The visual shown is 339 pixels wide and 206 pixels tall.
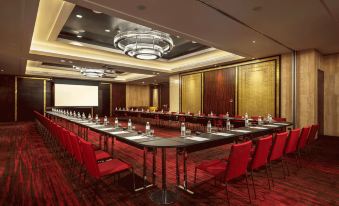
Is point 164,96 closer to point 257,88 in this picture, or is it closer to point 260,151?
point 257,88

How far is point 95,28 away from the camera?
5875 millimetres

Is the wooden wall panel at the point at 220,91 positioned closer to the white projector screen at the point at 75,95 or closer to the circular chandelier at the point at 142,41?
the circular chandelier at the point at 142,41

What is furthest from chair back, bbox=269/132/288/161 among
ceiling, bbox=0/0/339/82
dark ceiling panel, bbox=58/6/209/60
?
dark ceiling panel, bbox=58/6/209/60

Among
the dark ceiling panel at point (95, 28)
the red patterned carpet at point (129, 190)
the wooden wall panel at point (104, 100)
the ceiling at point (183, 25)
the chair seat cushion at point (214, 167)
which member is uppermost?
the dark ceiling panel at point (95, 28)

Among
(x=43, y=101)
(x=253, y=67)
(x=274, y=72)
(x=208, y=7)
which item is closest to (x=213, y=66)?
(x=253, y=67)

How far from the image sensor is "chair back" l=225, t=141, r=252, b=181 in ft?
7.42

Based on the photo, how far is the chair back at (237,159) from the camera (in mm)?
2262

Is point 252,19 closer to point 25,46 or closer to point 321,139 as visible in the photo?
point 321,139

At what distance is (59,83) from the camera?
555 inches

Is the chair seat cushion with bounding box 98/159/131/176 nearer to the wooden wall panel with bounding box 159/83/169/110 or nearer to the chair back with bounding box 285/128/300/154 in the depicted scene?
the chair back with bounding box 285/128/300/154

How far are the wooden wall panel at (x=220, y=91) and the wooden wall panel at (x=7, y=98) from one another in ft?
39.5

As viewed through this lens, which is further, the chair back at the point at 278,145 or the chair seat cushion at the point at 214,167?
the chair back at the point at 278,145

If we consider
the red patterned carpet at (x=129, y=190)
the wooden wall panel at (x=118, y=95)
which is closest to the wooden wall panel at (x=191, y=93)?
the red patterned carpet at (x=129, y=190)

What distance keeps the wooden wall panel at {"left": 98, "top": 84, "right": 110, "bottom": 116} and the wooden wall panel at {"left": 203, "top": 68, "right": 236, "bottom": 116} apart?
948 centimetres
